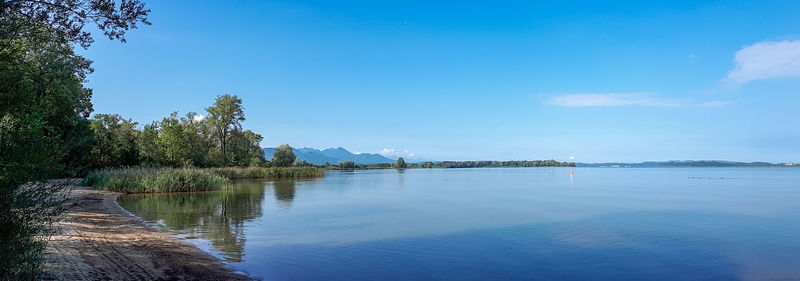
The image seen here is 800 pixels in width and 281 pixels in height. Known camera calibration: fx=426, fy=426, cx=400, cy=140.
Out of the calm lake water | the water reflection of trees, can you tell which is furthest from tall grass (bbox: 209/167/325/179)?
the calm lake water

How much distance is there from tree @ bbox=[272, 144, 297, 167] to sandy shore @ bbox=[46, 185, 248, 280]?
289 ft

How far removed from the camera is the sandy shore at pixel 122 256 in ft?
24.8

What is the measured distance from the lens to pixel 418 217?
18.9 m

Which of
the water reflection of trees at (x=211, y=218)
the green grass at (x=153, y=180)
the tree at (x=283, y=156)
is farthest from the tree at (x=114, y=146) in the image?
the tree at (x=283, y=156)

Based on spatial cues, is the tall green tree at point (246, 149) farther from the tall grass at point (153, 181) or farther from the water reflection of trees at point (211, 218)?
the water reflection of trees at point (211, 218)

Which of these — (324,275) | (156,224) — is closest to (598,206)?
(324,275)

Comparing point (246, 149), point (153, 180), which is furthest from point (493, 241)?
point (246, 149)

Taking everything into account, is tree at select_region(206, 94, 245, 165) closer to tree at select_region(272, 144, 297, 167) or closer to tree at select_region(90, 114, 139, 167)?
tree at select_region(90, 114, 139, 167)

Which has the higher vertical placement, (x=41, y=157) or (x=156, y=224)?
(x=41, y=157)

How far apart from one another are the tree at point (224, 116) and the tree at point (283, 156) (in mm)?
32116

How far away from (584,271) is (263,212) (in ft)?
49.7

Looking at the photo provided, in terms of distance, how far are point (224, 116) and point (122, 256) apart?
59846 millimetres

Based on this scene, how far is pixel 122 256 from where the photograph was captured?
909 centimetres

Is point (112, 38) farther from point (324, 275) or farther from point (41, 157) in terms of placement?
point (324, 275)
